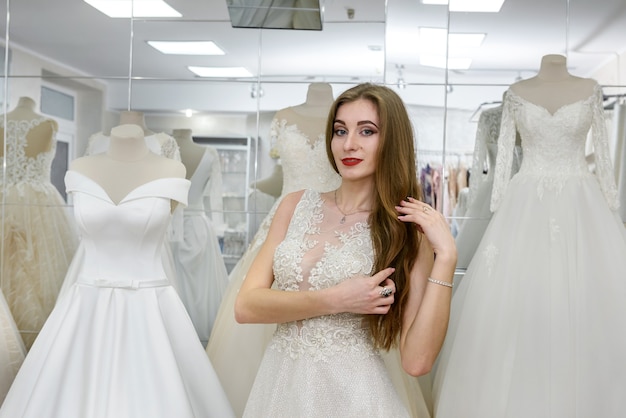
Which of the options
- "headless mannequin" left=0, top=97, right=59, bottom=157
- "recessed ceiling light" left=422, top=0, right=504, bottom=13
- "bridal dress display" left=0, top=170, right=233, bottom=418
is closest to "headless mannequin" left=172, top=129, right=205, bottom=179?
"headless mannequin" left=0, top=97, right=59, bottom=157

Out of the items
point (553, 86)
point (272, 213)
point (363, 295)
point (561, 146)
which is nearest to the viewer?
point (363, 295)

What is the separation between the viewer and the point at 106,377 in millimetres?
2684

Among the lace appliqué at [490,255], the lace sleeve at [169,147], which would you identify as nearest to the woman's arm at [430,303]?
Answer: the lace appliqué at [490,255]

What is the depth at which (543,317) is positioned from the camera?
2.92m

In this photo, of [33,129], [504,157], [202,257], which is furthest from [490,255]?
[33,129]

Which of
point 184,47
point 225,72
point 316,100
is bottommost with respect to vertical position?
point 316,100

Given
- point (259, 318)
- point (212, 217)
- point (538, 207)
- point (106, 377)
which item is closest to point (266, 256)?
point (259, 318)

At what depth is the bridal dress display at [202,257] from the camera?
384cm

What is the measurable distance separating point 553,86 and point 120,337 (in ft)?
7.34

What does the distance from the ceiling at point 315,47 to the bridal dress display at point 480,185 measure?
13 centimetres

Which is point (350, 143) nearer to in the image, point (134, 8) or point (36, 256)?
point (134, 8)

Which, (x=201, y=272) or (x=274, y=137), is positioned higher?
(x=274, y=137)

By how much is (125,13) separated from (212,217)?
1206mm

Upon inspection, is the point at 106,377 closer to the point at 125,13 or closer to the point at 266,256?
the point at 266,256
